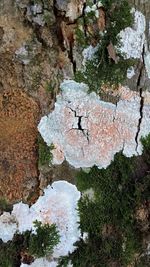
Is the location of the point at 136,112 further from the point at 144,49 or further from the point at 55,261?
the point at 55,261

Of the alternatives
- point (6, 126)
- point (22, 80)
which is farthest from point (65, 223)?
point (22, 80)

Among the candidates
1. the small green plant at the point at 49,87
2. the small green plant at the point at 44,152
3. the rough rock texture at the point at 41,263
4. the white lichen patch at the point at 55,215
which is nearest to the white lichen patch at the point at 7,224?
the white lichen patch at the point at 55,215

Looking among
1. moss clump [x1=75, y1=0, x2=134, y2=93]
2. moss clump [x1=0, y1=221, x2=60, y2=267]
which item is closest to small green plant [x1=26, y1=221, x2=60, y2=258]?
moss clump [x1=0, y1=221, x2=60, y2=267]

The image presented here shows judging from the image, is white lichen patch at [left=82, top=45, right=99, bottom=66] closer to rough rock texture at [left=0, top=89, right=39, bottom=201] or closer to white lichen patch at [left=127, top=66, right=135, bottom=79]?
white lichen patch at [left=127, top=66, right=135, bottom=79]

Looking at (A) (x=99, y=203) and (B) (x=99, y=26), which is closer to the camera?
(B) (x=99, y=26)

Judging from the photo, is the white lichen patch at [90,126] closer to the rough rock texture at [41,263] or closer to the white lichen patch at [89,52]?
the white lichen patch at [89,52]

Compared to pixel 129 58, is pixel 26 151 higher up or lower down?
lower down
